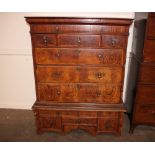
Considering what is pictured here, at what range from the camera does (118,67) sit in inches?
82.8

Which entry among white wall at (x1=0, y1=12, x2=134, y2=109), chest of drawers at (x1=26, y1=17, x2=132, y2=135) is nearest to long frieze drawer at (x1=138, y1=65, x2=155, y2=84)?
chest of drawers at (x1=26, y1=17, x2=132, y2=135)

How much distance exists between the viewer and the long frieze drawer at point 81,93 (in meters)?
2.21

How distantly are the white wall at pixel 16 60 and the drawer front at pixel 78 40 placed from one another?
26.3 inches

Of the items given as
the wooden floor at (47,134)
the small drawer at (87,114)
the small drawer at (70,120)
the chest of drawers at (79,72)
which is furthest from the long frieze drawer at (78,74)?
the wooden floor at (47,134)

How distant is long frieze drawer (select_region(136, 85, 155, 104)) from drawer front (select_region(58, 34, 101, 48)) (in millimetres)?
818

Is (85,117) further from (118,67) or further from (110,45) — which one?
(110,45)

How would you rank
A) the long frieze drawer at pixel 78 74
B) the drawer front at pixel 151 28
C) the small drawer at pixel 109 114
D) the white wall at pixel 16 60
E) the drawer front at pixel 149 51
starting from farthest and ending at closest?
the white wall at pixel 16 60, the small drawer at pixel 109 114, the long frieze drawer at pixel 78 74, the drawer front at pixel 149 51, the drawer front at pixel 151 28

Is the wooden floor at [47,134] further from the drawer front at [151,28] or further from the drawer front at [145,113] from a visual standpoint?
the drawer front at [151,28]

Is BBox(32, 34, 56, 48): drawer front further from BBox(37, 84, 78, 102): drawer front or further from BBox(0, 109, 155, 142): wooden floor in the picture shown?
BBox(0, 109, 155, 142): wooden floor

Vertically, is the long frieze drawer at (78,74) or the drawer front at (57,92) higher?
the long frieze drawer at (78,74)

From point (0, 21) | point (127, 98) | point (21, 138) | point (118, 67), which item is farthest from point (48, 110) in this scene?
point (0, 21)

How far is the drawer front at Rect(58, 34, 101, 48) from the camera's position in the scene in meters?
2.00

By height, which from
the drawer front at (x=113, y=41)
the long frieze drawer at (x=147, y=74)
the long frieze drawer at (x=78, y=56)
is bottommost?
the long frieze drawer at (x=147, y=74)
